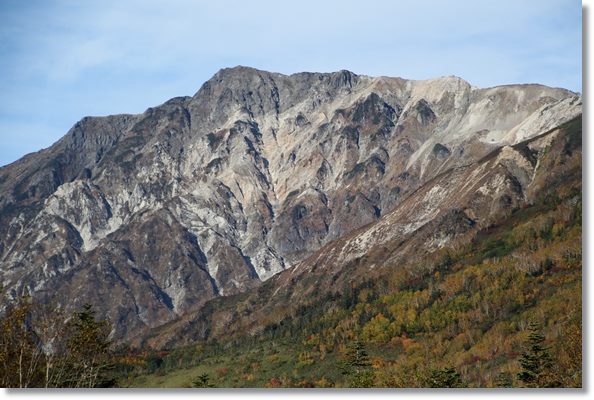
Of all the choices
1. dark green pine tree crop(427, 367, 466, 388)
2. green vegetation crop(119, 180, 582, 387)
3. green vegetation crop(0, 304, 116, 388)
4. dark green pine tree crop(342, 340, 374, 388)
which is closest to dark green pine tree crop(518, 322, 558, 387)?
green vegetation crop(119, 180, 582, 387)

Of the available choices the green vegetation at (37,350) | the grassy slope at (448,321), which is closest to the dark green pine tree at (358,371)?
the grassy slope at (448,321)

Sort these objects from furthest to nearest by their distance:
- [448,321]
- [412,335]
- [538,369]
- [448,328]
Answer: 1. [448,321]
2. [448,328]
3. [412,335]
4. [538,369]

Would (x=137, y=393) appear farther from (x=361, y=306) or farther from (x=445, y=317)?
(x=361, y=306)

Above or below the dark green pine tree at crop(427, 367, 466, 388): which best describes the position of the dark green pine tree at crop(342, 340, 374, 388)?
below

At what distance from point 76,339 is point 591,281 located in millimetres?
19956

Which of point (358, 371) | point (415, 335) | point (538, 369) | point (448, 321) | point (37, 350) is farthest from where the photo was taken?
point (448, 321)

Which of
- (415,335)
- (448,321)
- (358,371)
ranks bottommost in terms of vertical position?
(415,335)

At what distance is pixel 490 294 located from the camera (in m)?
99.4

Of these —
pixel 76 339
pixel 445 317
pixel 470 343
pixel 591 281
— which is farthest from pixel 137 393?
pixel 445 317

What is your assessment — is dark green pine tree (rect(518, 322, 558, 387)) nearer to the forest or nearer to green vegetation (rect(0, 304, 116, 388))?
the forest

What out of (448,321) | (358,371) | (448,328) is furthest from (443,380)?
(448,321)

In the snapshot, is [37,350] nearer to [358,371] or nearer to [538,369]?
[538,369]

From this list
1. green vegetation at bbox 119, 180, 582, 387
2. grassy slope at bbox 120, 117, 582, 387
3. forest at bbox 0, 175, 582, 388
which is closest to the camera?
forest at bbox 0, 175, 582, 388

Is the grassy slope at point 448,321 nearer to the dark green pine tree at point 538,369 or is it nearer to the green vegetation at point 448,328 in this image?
the green vegetation at point 448,328
